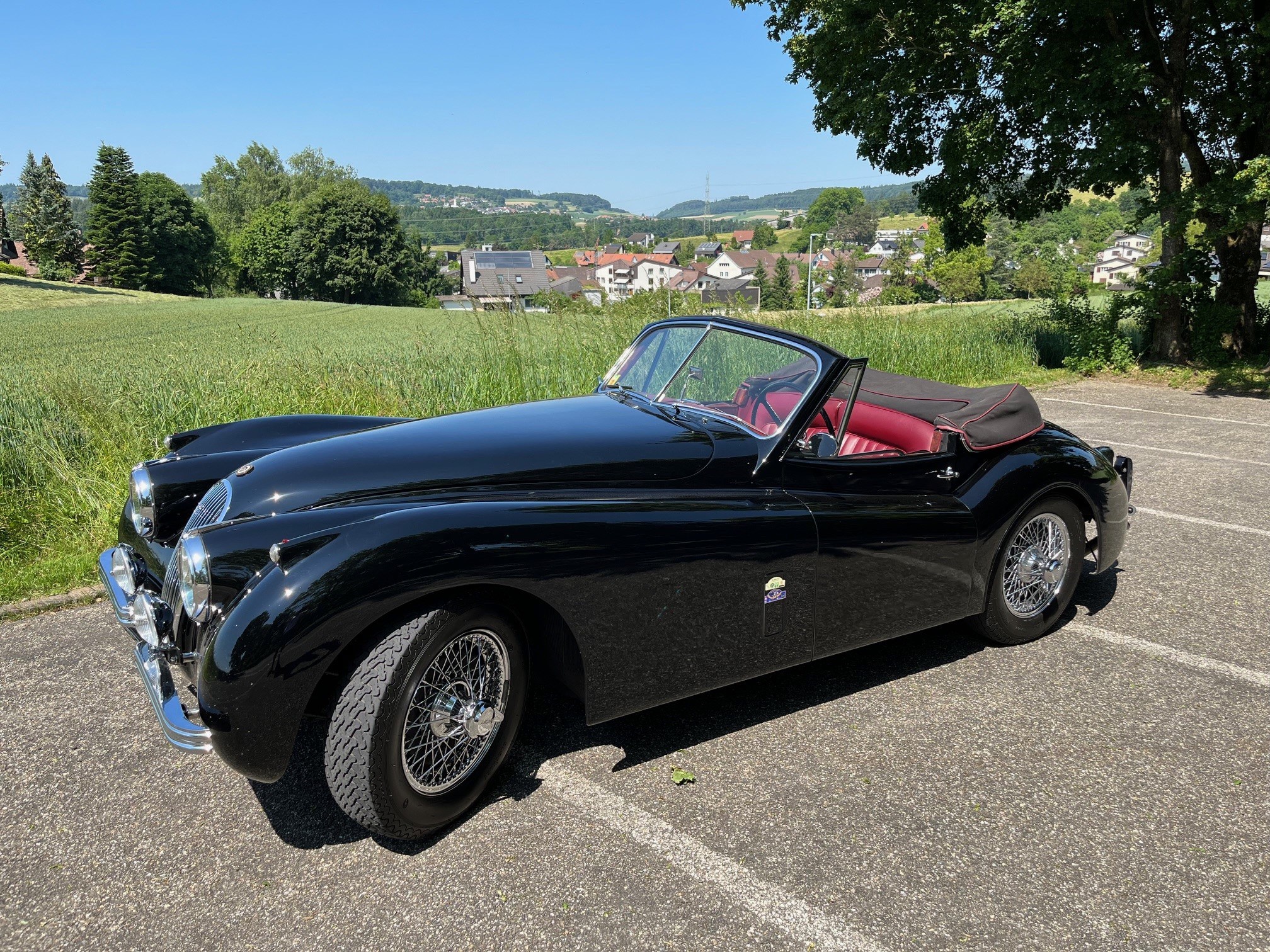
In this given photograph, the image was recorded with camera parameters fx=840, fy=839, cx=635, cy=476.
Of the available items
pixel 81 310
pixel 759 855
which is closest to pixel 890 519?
pixel 759 855

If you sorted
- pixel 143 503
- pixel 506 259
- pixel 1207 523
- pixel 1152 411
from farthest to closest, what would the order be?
pixel 506 259, pixel 1152 411, pixel 1207 523, pixel 143 503

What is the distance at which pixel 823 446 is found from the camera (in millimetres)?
3301

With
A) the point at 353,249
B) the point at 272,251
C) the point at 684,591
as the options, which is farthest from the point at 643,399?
the point at 272,251

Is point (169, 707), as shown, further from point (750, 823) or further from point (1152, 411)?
point (1152, 411)

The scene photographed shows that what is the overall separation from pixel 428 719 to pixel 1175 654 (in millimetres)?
3421

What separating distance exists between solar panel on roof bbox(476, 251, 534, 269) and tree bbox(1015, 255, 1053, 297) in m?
58.1

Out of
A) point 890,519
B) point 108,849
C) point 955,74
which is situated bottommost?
point 108,849

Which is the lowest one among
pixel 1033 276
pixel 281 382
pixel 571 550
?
pixel 571 550

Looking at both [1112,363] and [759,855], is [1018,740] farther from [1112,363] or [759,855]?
[1112,363]

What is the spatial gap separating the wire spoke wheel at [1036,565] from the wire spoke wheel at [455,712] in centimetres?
243

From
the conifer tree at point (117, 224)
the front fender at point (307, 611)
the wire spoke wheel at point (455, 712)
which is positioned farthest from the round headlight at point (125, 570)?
the conifer tree at point (117, 224)

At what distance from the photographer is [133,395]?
6992 mm

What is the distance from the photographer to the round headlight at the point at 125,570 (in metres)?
3.17

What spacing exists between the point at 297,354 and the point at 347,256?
204ft
